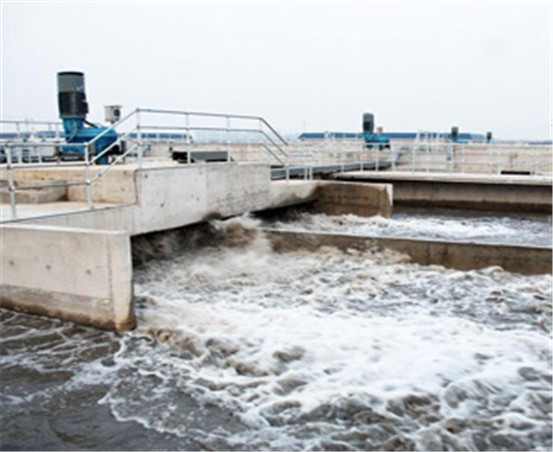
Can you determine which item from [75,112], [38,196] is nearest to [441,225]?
[75,112]

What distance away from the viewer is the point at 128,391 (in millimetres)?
5809

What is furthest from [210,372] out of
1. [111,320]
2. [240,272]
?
[240,272]

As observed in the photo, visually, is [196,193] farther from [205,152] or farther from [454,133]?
[454,133]

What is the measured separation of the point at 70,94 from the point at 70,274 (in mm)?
6758

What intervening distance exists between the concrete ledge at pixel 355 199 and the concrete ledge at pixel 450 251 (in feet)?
16.2

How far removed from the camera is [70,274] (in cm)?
725

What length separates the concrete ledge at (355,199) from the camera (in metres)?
16.2

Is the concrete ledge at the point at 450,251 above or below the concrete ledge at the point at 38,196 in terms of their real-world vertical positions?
below

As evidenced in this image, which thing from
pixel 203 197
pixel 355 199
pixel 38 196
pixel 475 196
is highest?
pixel 38 196

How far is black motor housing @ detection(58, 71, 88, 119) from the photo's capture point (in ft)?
41.9

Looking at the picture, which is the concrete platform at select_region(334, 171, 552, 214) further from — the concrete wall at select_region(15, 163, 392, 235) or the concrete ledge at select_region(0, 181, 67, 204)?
the concrete ledge at select_region(0, 181, 67, 204)

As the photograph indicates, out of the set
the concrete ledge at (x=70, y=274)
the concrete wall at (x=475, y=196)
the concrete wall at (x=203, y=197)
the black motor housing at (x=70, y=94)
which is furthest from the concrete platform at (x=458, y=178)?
the concrete ledge at (x=70, y=274)

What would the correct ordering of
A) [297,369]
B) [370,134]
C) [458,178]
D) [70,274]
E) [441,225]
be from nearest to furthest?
[297,369]
[70,274]
[441,225]
[458,178]
[370,134]

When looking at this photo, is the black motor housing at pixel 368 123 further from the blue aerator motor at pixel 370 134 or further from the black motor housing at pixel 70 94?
the black motor housing at pixel 70 94
